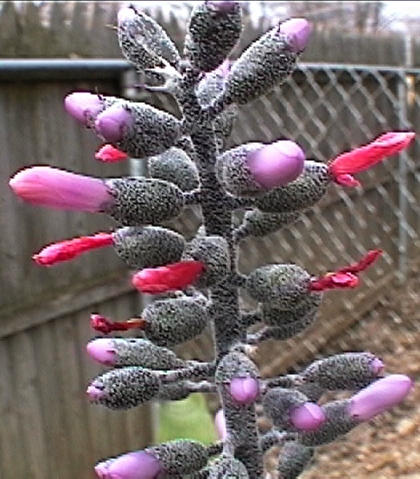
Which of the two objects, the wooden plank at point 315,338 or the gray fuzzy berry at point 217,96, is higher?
the gray fuzzy berry at point 217,96

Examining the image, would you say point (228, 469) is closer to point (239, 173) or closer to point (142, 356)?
point (142, 356)

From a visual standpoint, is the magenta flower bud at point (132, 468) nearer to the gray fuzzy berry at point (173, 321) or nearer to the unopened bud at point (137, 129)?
the gray fuzzy berry at point (173, 321)

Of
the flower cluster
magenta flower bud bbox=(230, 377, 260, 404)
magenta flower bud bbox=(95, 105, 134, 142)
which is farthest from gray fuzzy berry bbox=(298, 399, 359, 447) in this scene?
magenta flower bud bbox=(95, 105, 134, 142)

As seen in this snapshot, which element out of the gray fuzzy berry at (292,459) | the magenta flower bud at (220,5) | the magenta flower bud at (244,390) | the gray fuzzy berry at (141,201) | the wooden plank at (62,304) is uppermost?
the magenta flower bud at (220,5)

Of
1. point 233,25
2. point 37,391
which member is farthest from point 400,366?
point 233,25

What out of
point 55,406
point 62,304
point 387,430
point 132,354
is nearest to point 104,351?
point 132,354

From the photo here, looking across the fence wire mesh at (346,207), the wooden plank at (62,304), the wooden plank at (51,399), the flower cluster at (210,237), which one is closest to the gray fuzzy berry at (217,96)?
the flower cluster at (210,237)

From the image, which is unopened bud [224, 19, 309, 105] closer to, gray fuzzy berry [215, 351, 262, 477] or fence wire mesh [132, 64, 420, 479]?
gray fuzzy berry [215, 351, 262, 477]
